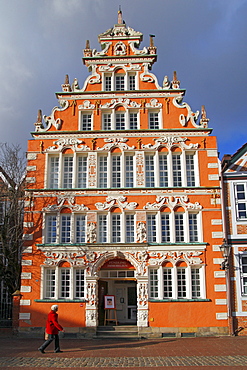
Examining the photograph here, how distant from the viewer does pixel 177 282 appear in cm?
2233

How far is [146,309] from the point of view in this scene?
21828 mm

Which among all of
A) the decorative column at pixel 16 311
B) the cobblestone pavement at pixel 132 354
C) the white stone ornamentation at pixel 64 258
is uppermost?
the white stone ornamentation at pixel 64 258

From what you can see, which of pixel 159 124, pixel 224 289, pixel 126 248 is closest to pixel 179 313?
pixel 224 289

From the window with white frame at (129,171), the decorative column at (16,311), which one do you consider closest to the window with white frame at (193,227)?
the window with white frame at (129,171)

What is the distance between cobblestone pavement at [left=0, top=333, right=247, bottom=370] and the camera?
13.7 metres

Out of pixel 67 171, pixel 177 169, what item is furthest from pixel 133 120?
pixel 67 171

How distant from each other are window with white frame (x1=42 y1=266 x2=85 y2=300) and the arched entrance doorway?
1.25 meters

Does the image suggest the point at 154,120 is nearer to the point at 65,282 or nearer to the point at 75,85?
the point at 75,85

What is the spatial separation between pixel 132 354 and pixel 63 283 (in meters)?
8.04

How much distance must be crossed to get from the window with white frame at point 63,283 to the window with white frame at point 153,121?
9583 millimetres

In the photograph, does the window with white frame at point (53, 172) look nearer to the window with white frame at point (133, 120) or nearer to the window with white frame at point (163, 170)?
the window with white frame at point (133, 120)

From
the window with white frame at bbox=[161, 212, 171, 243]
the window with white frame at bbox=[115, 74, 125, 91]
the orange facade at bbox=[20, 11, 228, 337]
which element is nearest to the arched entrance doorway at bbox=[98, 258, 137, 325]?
the orange facade at bbox=[20, 11, 228, 337]

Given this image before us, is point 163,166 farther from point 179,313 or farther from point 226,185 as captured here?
point 179,313

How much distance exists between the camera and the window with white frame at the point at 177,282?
22.1 meters
